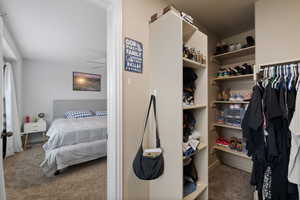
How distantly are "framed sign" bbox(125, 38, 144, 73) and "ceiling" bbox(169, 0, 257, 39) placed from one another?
0.86m

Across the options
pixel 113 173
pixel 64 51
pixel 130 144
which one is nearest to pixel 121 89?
pixel 130 144

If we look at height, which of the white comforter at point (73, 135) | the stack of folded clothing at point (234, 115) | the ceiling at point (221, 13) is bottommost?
the white comforter at point (73, 135)

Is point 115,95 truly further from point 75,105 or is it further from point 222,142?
point 75,105

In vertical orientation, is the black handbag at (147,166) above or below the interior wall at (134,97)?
below

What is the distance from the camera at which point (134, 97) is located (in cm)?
130

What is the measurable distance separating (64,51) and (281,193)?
4197 millimetres

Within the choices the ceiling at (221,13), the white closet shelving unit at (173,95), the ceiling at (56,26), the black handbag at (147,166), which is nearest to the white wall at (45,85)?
the ceiling at (56,26)

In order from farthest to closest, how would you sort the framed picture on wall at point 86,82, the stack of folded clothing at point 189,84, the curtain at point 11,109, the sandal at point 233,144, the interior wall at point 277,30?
the framed picture on wall at point 86,82, the curtain at point 11,109, the sandal at point 233,144, the interior wall at point 277,30, the stack of folded clothing at point 189,84

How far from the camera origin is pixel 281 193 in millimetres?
1157

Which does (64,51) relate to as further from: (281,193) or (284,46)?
(281,193)

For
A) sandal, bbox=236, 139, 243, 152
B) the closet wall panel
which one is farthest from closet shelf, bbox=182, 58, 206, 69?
sandal, bbox=236, 139, 243, 152

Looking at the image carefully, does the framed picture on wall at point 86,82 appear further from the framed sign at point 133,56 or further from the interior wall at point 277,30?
the interior wall at point 277,30

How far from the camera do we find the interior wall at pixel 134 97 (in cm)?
125

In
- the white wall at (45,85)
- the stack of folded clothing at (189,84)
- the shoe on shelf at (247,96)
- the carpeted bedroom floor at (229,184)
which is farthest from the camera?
the white wall at (45,85)
